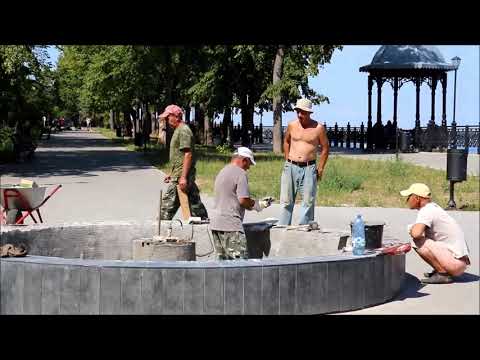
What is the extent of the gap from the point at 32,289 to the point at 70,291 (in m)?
0.34

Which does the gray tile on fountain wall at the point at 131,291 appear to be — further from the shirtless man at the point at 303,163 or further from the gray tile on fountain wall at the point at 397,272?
the shirtless man at the point at 303,163

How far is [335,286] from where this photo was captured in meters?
7.23

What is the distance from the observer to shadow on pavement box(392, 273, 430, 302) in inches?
320

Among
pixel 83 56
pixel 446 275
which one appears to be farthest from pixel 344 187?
pixel 83 56

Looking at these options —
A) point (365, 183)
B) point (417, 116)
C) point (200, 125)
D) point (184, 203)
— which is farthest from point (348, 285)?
point (200, 125)

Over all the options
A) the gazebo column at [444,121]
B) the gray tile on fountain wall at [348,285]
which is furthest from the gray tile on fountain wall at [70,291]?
the gazebo column at [444,121]

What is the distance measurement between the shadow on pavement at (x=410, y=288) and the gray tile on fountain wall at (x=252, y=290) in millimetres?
1711

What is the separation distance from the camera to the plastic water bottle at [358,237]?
7.68 metres

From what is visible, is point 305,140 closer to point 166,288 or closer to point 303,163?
point 303,163

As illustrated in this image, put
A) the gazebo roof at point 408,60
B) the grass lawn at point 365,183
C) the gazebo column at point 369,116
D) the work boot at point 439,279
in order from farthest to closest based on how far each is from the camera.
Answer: the gazebo column at point 369,116, the gazebo roof at point 408,60, the grass lawn at point 365,183, the work boot at point 439,279

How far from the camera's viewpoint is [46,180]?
22312 mm

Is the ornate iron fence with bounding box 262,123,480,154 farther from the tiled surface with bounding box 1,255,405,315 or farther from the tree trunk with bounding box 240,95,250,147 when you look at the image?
the tiled surface with bounding box 1,255,405,315

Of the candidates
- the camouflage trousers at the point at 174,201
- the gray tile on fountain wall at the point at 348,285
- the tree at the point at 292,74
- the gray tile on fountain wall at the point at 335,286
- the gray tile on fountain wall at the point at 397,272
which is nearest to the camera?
the gray tile on fountain wall at the point at 335,286
